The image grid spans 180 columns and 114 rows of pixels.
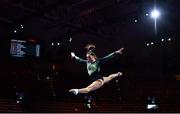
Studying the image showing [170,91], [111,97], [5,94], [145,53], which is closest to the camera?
[5,94]

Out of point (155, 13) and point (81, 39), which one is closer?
point (155, 13)

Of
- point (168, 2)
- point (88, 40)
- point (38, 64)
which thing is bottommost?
point (38, 64)

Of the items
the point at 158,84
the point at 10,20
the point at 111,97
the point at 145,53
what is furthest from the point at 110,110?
the point at 10,20

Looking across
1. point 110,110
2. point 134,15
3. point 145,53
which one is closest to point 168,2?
point 134,15

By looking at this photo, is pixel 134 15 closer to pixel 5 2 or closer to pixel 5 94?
pixel 5 2

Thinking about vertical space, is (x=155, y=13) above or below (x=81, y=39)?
above

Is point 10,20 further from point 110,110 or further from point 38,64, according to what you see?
point 110,110

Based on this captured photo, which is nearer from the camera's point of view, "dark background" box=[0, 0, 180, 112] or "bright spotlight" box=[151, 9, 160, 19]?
"dark background" box=[0, 0, 180, 112]

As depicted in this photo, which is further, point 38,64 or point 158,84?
point 158,84

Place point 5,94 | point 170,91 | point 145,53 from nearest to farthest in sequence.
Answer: point 5,94 < point 170,91 < point 145,53

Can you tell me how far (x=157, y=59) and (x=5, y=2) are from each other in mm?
7300

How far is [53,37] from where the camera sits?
571 inches

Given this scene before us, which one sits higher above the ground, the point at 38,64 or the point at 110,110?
the point at 38,64

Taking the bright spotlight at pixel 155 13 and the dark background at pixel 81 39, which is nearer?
the dark background at pixel 81 39
